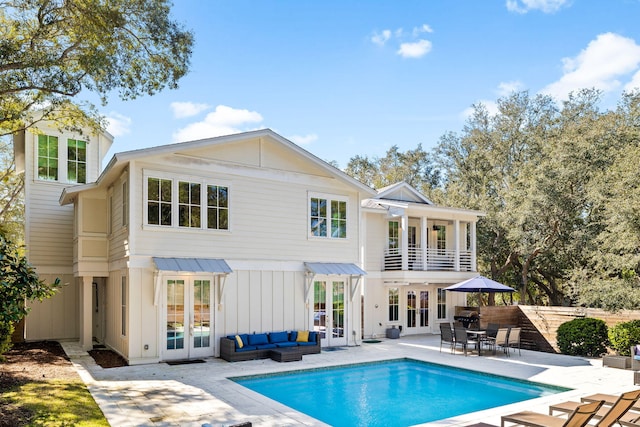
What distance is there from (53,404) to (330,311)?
877 centimetres

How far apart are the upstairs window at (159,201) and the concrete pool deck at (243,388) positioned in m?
3.72

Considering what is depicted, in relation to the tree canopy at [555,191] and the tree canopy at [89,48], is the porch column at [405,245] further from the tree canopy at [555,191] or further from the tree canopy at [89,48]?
the tree canopy at [89,48]

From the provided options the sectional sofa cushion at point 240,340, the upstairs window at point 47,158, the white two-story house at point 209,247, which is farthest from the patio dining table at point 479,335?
the upstairs window at point 47,158

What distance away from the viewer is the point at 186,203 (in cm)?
1337

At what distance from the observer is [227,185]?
14.0 m

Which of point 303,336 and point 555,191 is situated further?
point 555,191

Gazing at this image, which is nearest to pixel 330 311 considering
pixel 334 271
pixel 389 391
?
pixel 334 271

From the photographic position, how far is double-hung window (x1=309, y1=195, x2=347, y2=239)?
15.6 m

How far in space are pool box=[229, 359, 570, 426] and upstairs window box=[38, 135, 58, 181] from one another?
11.2 meters

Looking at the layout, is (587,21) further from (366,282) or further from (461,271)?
(366,282)

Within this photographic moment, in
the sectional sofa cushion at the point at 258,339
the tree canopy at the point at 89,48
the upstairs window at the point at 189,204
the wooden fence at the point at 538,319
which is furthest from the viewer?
the wooden fence at the point at 538,319

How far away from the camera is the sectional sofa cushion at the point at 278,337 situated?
14.0 metres

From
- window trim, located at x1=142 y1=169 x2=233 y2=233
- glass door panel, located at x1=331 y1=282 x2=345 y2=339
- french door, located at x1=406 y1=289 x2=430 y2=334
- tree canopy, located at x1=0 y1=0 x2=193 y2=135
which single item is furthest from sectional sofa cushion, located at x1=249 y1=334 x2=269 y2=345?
french door, located at x1=406 y1=289 x2=430 y2=334

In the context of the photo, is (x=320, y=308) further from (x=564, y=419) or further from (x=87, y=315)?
(x=564, y=419)
